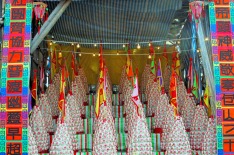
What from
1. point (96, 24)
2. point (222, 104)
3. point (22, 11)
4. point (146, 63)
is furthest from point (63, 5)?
point (146, 63)

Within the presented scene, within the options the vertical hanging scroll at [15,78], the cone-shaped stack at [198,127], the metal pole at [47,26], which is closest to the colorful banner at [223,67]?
the cone-shaped stack at [198,127]

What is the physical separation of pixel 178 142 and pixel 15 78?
106 inches

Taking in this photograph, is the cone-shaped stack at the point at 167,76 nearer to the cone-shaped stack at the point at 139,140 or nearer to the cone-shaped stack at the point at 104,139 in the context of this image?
the cone-shaped stack at the point at 139,140

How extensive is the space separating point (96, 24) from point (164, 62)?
266 cm

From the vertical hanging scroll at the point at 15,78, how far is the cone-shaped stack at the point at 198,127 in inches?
111

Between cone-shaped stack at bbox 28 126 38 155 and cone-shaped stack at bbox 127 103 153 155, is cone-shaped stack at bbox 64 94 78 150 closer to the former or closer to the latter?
cone-shaped stack at bbox 28 126 38 155

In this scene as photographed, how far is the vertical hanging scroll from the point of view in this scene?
18.8ft

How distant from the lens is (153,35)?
900cm

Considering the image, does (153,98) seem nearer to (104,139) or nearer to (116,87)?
(104,139)

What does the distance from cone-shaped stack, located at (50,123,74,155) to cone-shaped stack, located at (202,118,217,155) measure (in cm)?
206

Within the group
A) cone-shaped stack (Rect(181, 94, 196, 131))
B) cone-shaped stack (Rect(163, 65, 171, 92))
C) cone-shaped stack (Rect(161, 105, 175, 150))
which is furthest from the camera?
cone-shaped stack (Rect(163, 65, 171, 92))

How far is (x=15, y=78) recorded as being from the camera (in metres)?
5.91

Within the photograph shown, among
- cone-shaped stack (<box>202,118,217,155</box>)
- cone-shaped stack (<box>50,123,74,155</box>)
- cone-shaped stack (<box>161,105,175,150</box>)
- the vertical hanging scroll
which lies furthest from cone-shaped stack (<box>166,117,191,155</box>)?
the vertical hanging scroll

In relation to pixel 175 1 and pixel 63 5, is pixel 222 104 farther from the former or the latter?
pixel 63 5
